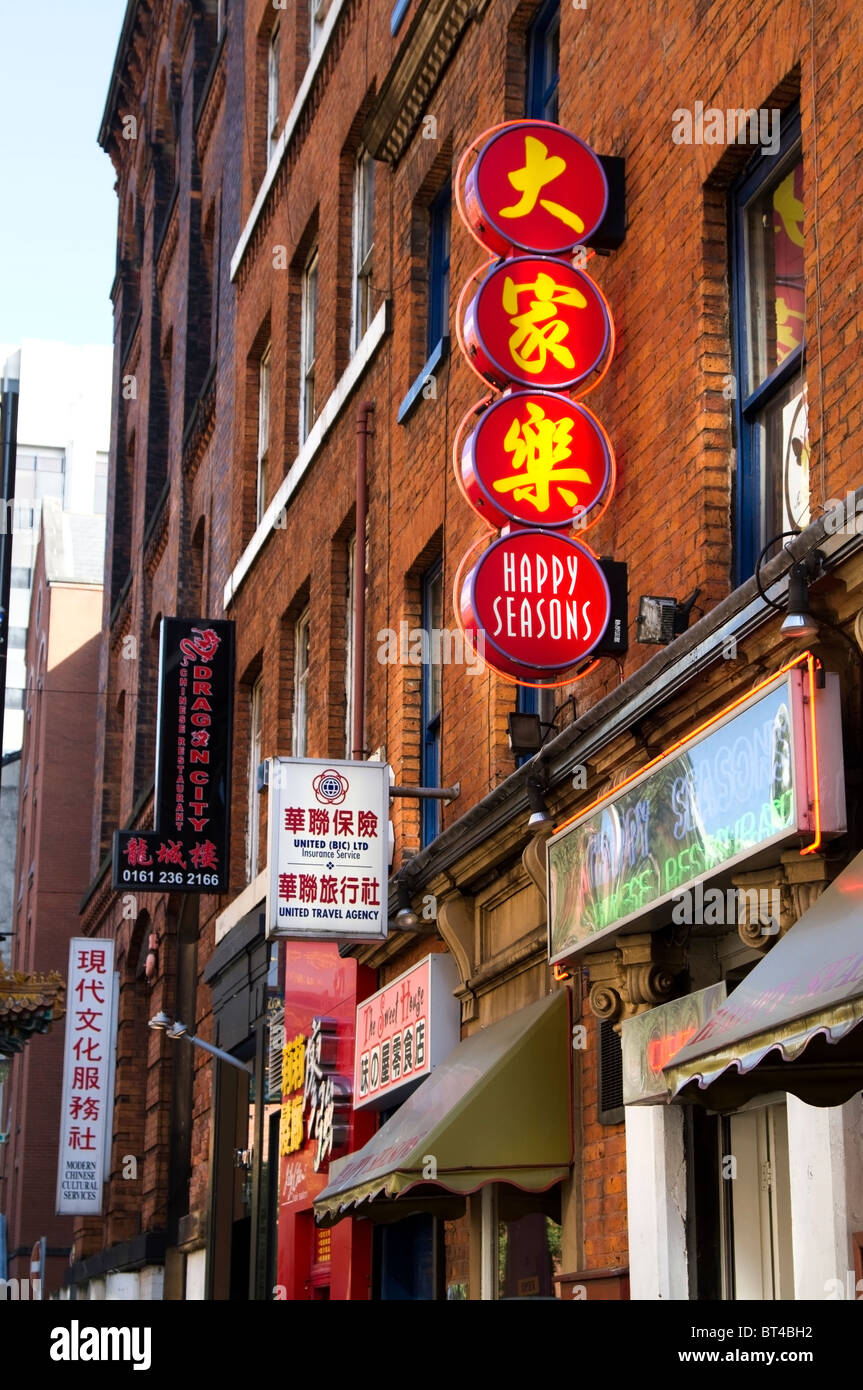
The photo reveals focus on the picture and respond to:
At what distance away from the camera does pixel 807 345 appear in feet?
29.5

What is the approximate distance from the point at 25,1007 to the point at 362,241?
9173 millimetres

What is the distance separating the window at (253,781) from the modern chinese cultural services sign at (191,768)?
0.92 feet

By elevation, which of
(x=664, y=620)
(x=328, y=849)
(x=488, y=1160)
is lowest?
(x=488, y=1160)

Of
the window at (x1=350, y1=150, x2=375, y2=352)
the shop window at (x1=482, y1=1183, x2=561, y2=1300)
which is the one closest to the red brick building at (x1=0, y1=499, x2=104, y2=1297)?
the window at (x1=350, y1=150, x2=375, y2=352)

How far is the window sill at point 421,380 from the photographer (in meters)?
15.1

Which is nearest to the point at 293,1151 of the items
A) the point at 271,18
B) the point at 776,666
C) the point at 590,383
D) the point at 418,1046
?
the point at 418,1046

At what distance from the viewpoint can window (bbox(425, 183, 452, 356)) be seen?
53.9ft

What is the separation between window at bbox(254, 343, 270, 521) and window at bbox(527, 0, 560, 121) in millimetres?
9621

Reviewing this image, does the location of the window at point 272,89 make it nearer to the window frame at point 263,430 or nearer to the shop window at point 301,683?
the window frame at point 263,430

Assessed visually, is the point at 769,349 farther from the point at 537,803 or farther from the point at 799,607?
the point at 537,803

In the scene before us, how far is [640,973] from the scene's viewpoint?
10078mm

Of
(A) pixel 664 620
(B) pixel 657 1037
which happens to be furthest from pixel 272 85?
(B) pixel 657 1037

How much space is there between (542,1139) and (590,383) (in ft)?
14.3
